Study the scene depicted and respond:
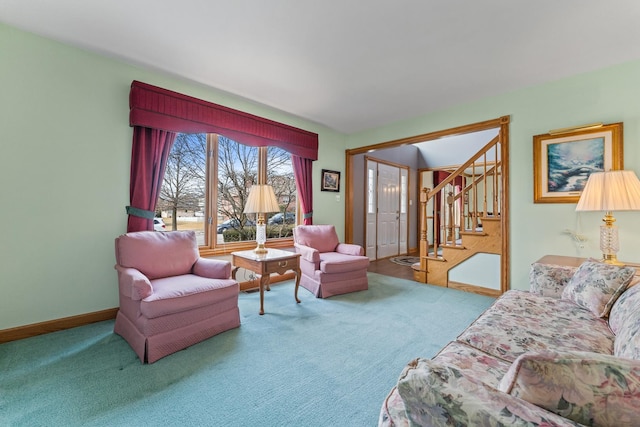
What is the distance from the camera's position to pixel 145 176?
2.78 metres

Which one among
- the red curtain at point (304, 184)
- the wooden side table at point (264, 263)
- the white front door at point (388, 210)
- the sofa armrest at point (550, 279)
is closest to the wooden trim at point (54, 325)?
the wooden side table at point (264, 263)

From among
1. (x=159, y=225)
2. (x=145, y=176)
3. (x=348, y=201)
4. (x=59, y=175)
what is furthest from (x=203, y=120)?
(x=348, y=201)

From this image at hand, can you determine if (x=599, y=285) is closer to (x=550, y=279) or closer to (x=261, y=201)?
(x=550, y=279)

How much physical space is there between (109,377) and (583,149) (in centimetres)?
453

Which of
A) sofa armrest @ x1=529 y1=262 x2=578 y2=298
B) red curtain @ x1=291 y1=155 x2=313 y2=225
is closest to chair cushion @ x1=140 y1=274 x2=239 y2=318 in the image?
red curtain @ x1=291 y1=155 x2=313 y2=225

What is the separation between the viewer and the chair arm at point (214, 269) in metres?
2.44

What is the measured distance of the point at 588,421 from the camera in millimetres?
575

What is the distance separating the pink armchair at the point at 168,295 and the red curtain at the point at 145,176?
1.16ft

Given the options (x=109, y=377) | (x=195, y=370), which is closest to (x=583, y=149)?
(x=195, y=370)

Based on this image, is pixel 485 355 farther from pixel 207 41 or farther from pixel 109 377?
pixel 207 41

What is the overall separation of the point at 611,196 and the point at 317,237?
297 centimetres

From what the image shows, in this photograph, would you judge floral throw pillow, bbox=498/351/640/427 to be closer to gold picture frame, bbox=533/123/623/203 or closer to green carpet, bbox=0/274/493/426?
green carpet, bbox=0/274/493/426

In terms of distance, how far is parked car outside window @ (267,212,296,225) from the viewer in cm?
415

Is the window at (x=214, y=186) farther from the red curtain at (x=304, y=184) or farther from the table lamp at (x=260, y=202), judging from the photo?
the table lamp at (x=260, y=202)
